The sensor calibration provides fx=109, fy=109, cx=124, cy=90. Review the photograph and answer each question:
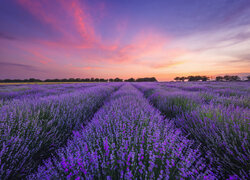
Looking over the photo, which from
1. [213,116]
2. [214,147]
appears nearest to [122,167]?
[214,147]

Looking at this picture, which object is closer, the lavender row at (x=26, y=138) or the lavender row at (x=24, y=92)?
the lavender row at (x=26, y=138)

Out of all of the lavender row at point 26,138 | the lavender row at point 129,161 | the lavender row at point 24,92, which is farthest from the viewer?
the lavender row at point 24,92

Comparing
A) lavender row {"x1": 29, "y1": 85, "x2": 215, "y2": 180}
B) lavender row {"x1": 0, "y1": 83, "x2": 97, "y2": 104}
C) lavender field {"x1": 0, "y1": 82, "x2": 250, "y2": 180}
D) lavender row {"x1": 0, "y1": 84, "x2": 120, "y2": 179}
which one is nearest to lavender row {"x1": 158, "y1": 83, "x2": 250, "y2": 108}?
lavender field {"x1": 0, "y1": 82, "x2": 250, "y2": 180}

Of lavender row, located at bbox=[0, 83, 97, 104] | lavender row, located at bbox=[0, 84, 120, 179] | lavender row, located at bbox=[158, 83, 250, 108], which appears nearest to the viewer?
lavender row, located at bbox=[0, 84, 120, 179]

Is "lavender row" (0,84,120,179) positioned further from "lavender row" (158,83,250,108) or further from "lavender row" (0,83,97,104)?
Result: "lavender row" (158,83,250,108)

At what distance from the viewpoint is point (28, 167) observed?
1298 mm

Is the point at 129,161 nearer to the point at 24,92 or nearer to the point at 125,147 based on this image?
the point at 125,147

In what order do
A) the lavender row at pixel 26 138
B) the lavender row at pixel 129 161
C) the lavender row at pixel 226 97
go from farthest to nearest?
the lavender row at pixel 226 97 → the lavender row at pixel 26 138 → the lavender row at pixel 129 161

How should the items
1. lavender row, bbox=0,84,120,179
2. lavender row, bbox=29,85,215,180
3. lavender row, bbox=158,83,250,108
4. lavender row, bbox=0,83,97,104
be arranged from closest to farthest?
lavender row, bbox=29,85,215,180, lavender row, bbox=0,84,120,179, lavender row, bbox=158,83,250,108, lavender row, bbox=0,83,97,104

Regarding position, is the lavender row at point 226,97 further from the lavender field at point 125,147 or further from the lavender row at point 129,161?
the lavender row at point 129,161

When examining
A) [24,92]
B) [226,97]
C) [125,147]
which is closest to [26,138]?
[125,147]

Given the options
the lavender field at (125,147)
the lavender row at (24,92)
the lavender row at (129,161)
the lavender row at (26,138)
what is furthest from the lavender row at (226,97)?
the lavender row at (24,92)

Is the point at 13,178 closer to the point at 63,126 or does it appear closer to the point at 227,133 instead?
the point at 63,126

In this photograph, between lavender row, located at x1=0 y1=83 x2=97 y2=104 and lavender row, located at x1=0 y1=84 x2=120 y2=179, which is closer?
lavender row, located at x1=0 y1=84 x2=120 y2=179
